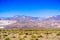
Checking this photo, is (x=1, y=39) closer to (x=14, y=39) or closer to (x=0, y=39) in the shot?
(x=0, y=39)

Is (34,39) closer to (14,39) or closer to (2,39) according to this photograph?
(14,39)

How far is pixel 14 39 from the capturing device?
31312 mm

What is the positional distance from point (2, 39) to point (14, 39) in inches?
83.1

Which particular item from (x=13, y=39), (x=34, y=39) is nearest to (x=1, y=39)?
(x=13, y=39)

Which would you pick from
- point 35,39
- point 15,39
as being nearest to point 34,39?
point 35,39

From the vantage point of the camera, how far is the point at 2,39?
31.1m

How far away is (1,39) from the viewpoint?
31.0 meters

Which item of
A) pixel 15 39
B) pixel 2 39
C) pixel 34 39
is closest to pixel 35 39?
pixel 34 39

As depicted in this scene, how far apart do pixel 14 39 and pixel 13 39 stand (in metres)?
0.19

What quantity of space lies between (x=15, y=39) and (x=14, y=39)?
0.21 m

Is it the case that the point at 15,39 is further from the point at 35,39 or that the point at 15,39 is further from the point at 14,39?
the point at 35,39

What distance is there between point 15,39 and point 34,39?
3515 millimetres

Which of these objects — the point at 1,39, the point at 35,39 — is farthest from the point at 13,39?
the point at 35,39

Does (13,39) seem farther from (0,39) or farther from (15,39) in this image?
(0,39)
